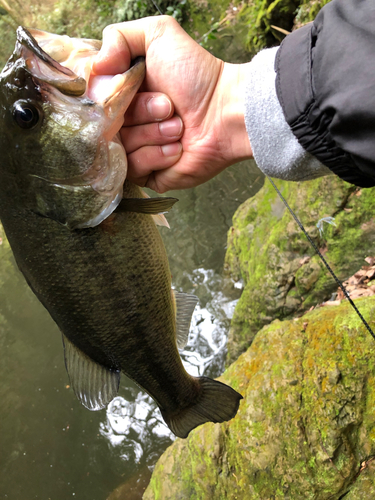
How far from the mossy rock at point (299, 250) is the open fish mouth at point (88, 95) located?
7.27 feet

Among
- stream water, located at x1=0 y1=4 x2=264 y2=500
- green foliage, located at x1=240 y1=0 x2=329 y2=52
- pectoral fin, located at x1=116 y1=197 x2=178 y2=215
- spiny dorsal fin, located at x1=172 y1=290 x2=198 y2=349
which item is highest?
pectoral fin, located at x1=116 y1=197 x2=178 y2=215

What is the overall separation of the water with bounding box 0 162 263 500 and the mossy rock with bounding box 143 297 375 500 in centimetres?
161

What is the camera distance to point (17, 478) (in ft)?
13.9

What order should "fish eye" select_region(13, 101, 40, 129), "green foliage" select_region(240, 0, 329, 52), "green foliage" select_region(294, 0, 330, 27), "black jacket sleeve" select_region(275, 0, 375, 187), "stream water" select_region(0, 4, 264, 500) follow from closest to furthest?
"black jacket sleeve" select_region(275, 0, 375, 187), "fish eye" select_region(13, 101, 40, 129), "stream water" select_region(0, 4, 264, 500), "green foliage" select_region(294, 0, 330, 27), "green foliage" select_region(240, 0, 329, 52)

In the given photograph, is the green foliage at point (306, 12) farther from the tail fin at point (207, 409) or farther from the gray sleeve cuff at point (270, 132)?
the tail fin at point (207, 409)

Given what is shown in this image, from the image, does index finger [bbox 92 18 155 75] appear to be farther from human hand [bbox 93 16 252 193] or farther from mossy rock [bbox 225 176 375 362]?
mossy rock [bbox 225 176 375 362]

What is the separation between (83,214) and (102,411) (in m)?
3.75

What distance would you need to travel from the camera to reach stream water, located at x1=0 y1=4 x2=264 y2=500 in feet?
Result: 13.3

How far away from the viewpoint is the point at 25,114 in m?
1.30

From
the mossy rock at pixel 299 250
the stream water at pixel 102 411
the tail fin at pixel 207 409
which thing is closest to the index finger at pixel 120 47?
the tail fin at pixel 207 409

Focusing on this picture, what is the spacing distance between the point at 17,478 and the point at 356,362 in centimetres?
440

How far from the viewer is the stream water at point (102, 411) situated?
159 inches

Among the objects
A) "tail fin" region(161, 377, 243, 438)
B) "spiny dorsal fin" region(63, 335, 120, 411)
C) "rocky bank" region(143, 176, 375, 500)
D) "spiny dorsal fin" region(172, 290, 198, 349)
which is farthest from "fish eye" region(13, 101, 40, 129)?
"rocky bank" region(143, 176, 375, 500)

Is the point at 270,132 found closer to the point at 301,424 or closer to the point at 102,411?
the point at 301,424
